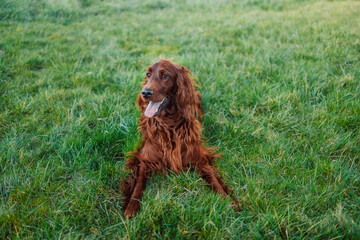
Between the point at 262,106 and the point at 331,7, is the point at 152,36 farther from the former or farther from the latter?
the point at 331,7

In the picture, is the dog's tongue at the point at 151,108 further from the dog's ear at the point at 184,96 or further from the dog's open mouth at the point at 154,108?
the dog's ear at the point at 184,96

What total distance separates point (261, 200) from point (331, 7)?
6341 mm

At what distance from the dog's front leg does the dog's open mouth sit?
1.47 feet

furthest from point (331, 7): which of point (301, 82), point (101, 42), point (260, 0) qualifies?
point (101, 42)

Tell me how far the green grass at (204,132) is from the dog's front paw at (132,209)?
3.8 inches

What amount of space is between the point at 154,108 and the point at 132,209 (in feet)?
2.57

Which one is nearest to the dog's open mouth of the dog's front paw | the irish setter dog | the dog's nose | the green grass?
the irish setter dog

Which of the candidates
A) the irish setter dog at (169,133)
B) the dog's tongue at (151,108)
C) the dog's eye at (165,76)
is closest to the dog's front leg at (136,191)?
the irish setter dog at (169,133)

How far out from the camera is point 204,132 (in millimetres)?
2582

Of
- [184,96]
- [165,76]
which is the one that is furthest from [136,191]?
[165,76]

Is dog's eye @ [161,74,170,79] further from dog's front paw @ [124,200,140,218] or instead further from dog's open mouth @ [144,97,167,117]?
dog's front paw @ [124,200,140,218]

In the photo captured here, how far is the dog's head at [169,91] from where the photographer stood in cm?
199

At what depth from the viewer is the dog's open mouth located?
194 cm

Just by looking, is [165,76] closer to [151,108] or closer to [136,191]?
[151,108]
